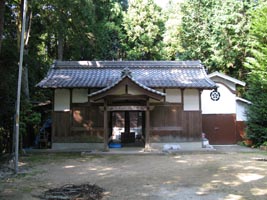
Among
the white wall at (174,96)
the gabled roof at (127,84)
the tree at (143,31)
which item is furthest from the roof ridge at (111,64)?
the tree at (143,31)

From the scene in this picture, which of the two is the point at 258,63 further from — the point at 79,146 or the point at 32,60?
the point at 32,60

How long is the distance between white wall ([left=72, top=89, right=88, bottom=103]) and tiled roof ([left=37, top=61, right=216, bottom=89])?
49 cm

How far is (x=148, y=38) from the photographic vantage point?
29141mm

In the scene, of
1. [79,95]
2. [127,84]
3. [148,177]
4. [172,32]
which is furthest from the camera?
[172,32]

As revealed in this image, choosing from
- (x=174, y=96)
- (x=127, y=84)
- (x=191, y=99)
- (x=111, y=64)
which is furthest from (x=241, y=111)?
(x=127, y=84)

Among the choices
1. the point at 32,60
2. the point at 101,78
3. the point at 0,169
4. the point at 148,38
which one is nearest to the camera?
the point at 0,169

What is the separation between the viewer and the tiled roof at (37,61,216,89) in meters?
16.8

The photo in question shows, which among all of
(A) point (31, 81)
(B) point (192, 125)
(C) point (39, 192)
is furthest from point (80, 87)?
(C) point (39, 192)

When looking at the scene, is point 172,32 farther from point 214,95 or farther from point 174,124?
point 174,124

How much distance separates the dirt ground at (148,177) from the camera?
734 centimetres

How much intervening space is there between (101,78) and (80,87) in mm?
1538

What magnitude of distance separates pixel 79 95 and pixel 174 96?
4883mm

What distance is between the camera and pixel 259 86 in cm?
1922

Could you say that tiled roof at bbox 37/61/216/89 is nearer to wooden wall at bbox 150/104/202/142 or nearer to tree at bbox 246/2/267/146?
wooden wall at bbox 150/104/202/142
